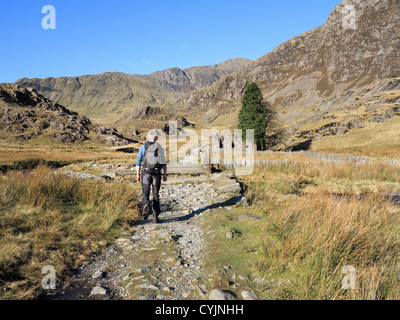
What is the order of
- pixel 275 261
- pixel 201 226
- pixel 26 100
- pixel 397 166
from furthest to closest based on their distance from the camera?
pixel 26 100 < pixel 397 166 < pixel 201 226 < pixel 275 261

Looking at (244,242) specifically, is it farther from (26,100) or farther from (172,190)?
(26,100)

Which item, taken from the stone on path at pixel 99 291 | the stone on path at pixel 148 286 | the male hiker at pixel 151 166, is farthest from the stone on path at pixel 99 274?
the male hiker at pixel 151 166

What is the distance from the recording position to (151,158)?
6441 mm

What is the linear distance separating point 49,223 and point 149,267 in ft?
10.1

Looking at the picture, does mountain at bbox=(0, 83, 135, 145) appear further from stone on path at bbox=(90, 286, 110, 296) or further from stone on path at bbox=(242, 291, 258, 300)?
stone on path at bbox=(242, 291, 258, 300)

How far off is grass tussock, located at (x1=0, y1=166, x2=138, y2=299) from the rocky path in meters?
0.39

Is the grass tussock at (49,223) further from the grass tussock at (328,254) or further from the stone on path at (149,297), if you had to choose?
the grass tussock at (328,254)

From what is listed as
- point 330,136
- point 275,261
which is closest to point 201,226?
point 275,261

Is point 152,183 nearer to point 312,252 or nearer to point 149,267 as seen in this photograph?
point 149,267

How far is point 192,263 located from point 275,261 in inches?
62.0

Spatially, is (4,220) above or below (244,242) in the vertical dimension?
above

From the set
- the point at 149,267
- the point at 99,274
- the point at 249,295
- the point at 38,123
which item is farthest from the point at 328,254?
the point at 38,123

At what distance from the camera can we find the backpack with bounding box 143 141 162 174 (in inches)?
254
